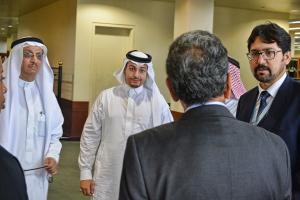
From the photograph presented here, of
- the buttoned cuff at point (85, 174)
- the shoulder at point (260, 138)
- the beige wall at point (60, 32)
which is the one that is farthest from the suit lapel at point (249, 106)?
the beige wall at point (60, 32)

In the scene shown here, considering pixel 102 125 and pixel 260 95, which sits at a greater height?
pixel 260 95

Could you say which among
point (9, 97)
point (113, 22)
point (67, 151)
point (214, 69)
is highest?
point (113, 22)

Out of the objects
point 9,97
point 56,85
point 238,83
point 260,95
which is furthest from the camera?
point 56,85

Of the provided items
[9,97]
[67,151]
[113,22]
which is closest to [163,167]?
[9,97]

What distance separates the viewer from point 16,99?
2.86m

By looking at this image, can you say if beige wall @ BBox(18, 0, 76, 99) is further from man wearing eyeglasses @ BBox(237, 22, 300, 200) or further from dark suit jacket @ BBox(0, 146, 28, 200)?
dark suit jacket @ BBox(0, 146, 28, 200)

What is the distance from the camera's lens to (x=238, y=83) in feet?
12.6

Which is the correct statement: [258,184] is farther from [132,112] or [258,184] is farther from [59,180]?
[59,180]

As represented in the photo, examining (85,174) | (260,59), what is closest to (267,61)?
(260,59)

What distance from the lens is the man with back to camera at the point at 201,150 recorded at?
1.31 metres

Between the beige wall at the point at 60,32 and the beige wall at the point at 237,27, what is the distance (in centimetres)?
336

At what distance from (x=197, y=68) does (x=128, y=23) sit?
832 cm

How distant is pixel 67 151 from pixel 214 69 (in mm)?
7137

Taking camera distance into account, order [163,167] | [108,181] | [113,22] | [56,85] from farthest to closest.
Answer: [56,85] < [113,22] < [108,181] < [163,167]
